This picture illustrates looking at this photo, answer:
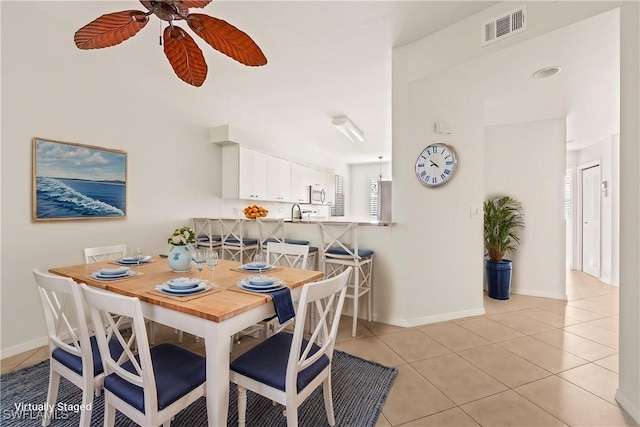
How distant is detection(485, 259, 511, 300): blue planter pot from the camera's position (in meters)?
3.96

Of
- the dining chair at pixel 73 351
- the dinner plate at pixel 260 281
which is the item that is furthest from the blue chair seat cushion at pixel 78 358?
the dinner plate at pixel 260 281

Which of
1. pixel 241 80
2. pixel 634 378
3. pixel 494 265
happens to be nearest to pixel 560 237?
pixel 494 265

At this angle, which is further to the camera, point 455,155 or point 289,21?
point 455,155

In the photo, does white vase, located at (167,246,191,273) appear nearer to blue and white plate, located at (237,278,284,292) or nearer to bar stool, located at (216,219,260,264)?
blue and white plate, located at (237,278,284,292)

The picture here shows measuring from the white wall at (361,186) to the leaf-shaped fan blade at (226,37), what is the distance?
7.67m

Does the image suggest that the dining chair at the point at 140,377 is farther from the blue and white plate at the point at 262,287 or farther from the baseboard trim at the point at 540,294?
the baseboard trim at the point at 540,294

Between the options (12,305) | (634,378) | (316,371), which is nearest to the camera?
(316,371)

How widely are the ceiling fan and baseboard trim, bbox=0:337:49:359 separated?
97.6 inches

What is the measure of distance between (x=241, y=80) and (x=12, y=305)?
10.4ft

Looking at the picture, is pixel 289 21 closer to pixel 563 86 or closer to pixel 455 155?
pixel 455 155

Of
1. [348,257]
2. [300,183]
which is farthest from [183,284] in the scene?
[300,183]

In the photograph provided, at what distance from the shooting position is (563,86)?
10.3 ft

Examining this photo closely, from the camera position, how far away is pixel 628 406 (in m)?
1.75

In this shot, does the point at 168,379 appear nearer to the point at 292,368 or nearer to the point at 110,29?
the point at 292,368
